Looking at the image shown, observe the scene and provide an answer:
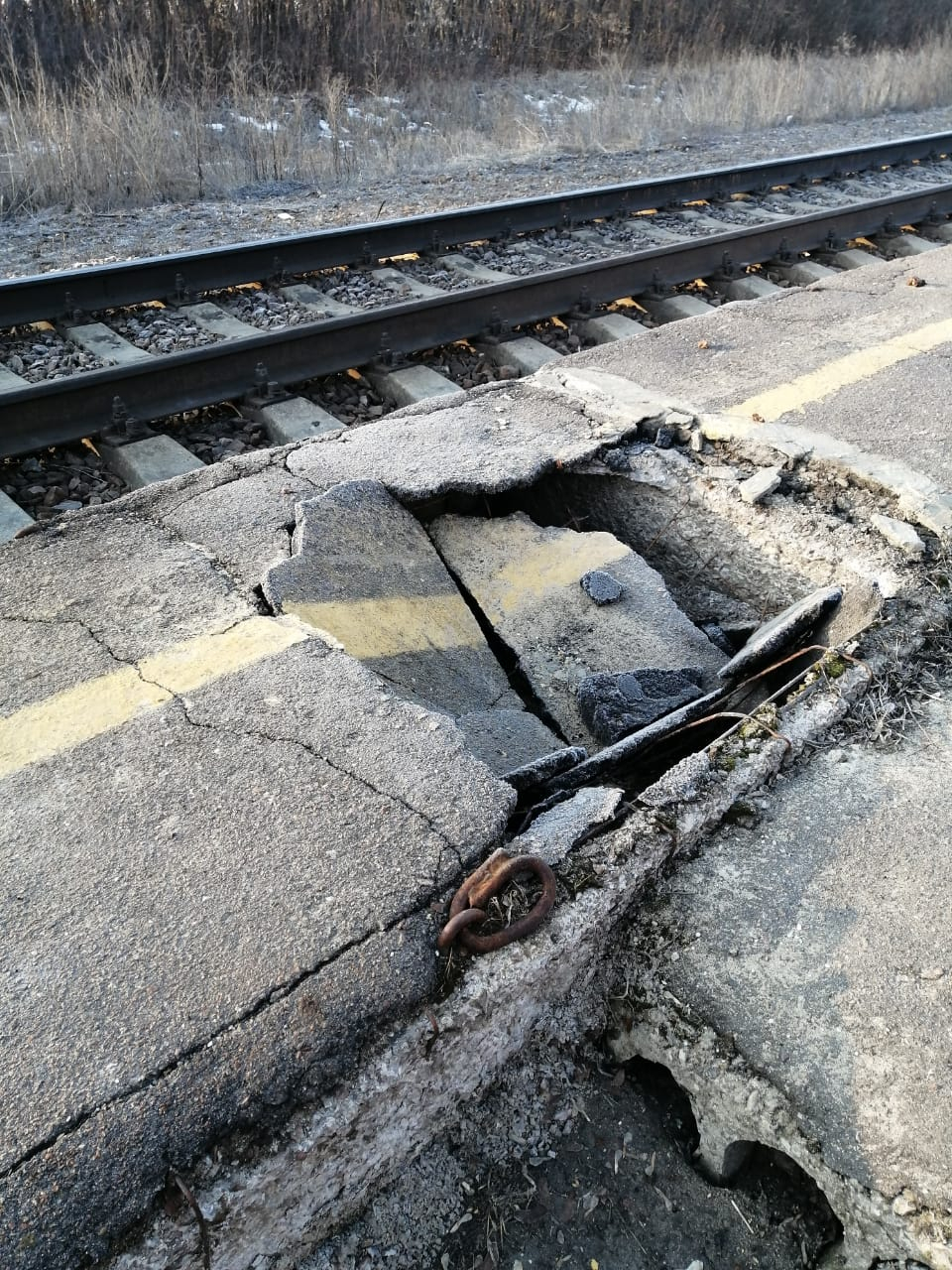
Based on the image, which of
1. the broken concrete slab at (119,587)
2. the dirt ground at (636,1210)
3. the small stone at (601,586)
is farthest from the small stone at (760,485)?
the dirt ground at (636,1210)

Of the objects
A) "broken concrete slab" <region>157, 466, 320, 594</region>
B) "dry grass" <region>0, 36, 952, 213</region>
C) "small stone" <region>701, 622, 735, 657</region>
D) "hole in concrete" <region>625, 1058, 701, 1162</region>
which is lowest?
"hole in concrete" <region>625, 1058, 701, 1162</region>

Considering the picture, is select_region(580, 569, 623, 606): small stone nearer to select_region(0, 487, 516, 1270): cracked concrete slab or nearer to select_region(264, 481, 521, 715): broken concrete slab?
select_region(264, 481, 521, 715): broken concrete slab

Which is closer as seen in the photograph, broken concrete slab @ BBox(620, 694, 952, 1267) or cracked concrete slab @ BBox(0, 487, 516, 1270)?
cracked concrete slab @ BBox(0, 487, 516, 1270)

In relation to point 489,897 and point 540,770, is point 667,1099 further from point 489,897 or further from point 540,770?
point 540,770

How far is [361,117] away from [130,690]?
11.6 m

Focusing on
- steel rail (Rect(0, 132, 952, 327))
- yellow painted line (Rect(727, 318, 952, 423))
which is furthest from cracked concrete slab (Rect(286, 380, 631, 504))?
steel rail (Rect(0, 132, 952, 327))

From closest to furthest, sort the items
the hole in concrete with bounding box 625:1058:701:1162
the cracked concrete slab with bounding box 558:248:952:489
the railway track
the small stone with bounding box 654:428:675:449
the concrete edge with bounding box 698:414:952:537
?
the hole in concrete with bounding box 625:1058:701:1162 → the concrete edge with bounding box 698:414:952:537 → the small stone with bounding box 654:428:675:449 → the cracked concrete slab with bounding box 558:248:952:489 → the railway track

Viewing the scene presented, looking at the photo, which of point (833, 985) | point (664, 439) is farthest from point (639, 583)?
point (833, 985)

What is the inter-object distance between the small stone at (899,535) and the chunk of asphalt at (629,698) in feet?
3.46

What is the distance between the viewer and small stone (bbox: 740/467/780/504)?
4.25 m

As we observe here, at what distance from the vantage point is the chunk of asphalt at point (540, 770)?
2852 millimetres

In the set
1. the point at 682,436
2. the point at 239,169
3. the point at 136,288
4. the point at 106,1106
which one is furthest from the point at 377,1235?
the point at 239,169

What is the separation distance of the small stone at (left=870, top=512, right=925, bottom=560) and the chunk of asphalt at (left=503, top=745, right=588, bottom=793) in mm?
1776

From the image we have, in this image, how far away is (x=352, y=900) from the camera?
2.34 meters
